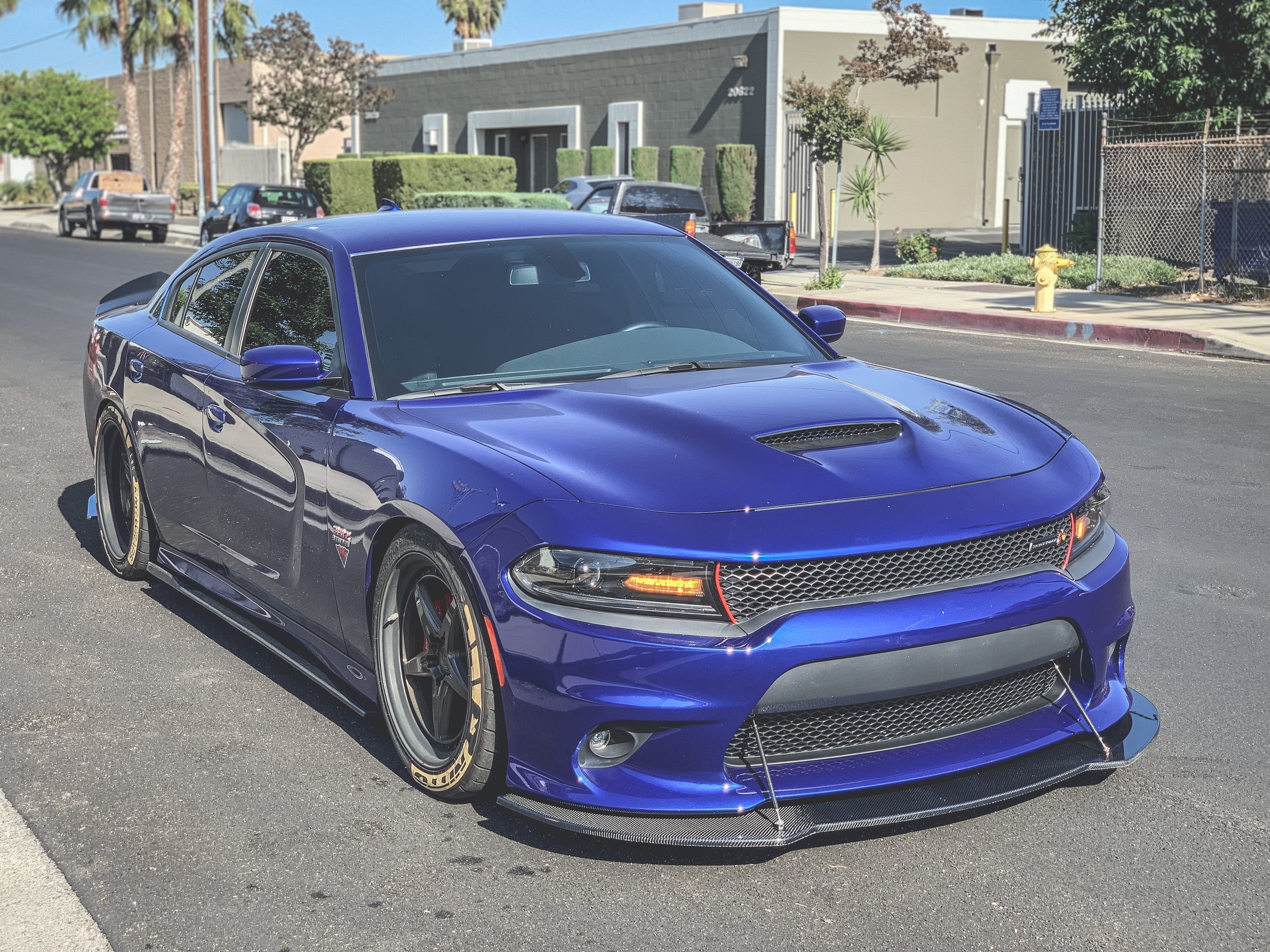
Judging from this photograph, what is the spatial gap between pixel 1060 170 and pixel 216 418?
78.9 ft

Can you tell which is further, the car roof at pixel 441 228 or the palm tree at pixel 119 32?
the palm tree at pixel 119 32

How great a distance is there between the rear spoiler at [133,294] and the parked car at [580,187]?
17086mm

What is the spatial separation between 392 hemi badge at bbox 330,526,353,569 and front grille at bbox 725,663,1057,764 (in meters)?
1.38

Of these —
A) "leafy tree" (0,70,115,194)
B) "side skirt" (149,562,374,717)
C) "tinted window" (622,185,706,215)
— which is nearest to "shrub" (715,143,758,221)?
"tinted window" (622,185,706,215)

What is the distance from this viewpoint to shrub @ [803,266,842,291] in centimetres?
2128

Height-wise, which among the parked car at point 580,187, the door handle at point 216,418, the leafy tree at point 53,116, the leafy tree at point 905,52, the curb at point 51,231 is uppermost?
the leafy tree at point 53,116

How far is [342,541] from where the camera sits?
168 inches

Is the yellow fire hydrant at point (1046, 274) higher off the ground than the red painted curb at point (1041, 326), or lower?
higher

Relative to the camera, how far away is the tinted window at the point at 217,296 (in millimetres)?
5473

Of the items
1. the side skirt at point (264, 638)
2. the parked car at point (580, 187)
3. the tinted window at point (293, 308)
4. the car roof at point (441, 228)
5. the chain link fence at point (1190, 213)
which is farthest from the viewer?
the parked car at point (580, 187)

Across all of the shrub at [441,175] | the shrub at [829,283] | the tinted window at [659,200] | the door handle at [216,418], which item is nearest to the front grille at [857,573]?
the door handle at [216,418]

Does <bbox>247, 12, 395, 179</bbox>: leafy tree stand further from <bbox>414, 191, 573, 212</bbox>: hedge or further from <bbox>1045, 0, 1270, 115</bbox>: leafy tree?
<bbox>1045, 0, 1270, 115</bbox>: leafy tree

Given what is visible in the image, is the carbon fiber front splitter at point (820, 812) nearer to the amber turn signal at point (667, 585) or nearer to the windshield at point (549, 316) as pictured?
the amber turn signal at point (667, 585)

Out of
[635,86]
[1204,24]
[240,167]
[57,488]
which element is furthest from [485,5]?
[57,488]
